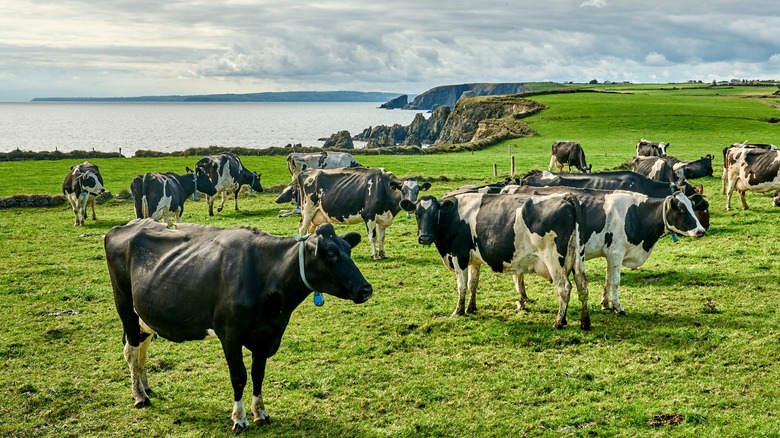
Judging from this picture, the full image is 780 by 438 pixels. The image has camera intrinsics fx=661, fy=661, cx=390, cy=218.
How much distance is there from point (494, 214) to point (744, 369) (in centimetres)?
513

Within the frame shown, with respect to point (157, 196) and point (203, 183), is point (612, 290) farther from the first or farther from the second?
point (203, 183)

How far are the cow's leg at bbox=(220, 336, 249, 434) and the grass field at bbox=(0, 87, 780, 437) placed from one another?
0.78 feet

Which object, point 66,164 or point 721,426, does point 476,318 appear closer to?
point 721,426

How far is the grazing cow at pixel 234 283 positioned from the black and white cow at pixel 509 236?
15.2ft

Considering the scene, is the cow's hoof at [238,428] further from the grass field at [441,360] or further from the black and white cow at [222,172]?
the black and white cow at [222,172]

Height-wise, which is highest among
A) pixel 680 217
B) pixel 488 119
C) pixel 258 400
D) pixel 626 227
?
pixel 488 119

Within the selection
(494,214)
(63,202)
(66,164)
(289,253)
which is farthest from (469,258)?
(66,164)

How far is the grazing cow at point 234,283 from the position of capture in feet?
27.8

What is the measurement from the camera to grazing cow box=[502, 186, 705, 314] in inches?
541

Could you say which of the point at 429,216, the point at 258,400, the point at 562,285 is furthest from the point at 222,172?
the point at 258,400

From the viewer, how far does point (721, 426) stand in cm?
863

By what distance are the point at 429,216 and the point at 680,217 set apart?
5.26 meters

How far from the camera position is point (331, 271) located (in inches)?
333

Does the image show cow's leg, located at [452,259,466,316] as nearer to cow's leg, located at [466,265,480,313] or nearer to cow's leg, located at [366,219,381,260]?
cow's leg, located at [466,265,480,313]
